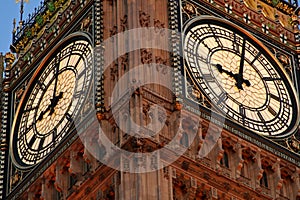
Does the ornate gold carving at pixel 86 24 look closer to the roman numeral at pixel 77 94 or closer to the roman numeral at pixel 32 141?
the roman numeral at pixel 77 94

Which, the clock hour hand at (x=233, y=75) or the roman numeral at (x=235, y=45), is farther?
the roman numeral at (x=235, y=45)

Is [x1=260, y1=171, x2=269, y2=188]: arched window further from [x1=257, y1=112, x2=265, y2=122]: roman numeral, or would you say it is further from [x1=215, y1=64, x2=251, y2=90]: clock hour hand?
[x1=215, y1=64, x2=251, y2=90]: clock hour hand

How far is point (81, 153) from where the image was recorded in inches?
1297

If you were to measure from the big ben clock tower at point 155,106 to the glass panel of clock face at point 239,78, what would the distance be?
0.03 metres

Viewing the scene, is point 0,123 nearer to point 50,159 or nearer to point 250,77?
point 50,159

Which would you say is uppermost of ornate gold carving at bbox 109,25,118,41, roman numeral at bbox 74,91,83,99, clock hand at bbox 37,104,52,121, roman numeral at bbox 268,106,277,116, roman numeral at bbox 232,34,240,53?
roman numeral at bbox 232,34,240,53

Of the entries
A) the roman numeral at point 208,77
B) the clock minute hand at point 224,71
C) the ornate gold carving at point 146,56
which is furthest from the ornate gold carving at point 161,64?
the clock minute hand at point 224,71

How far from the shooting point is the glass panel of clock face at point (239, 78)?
33.7 m

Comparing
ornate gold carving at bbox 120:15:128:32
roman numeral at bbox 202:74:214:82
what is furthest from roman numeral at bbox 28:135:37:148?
roman numeral at bbox 202:74:214:82

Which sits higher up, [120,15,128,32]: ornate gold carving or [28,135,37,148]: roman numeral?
[120,15,128,32]: ornate gold carving

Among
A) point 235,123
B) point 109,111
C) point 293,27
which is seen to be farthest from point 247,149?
point 293,27

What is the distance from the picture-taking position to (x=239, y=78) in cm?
3459

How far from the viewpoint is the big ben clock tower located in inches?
1246

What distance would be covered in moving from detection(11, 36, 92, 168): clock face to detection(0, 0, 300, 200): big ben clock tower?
1.5 inches
